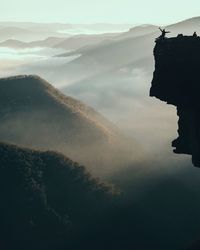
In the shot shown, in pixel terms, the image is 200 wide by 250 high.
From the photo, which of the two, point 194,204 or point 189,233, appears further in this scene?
point 194,204

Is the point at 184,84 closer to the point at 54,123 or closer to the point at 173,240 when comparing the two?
the point at 173,240

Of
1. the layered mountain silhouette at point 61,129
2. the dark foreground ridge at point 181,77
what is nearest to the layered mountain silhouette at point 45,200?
the layered mountain silhouette at point 61,129

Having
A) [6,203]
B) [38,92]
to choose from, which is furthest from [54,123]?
[6,203]

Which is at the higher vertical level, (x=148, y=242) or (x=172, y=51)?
(x=172, y=51)

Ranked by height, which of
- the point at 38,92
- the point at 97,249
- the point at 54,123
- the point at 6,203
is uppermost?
the point at 38,92

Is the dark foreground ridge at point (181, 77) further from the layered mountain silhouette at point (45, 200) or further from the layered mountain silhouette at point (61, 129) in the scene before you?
the layered mountain silhouette at point (61, 129)

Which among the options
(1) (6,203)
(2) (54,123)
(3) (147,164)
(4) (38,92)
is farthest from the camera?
(4) (38,92)

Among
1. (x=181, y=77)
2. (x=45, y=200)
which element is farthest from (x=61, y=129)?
(x=181, y=77)

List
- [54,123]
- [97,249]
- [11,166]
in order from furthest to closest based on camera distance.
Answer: [54,123], [11,166], [97,249]

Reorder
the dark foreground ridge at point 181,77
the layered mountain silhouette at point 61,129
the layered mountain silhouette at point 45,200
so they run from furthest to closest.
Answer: the layered mountain silhouette at point 61,129
the layered mountain silhouette at point 45,200
the dark foreground ridge at point 181,77
